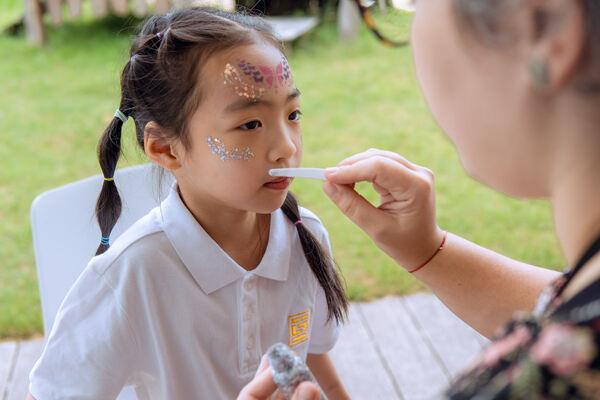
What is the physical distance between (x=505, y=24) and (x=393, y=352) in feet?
5.17

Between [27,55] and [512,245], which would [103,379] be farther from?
[27,55]

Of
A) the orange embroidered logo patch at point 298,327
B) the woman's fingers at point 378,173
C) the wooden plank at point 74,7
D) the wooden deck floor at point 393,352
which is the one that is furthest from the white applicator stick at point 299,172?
the wooden plank at point 74,7

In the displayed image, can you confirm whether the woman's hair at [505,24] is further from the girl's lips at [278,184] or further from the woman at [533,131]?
the girl's lips at [278,184]

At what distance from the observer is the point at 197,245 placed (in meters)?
0.96

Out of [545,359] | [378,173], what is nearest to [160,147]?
[378,173]

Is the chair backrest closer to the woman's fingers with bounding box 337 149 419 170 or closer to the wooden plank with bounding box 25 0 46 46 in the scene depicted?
the woman's fingers with bounding box 337 149 419 170

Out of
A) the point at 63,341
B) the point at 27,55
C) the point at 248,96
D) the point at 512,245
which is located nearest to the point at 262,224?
the point at 248,96

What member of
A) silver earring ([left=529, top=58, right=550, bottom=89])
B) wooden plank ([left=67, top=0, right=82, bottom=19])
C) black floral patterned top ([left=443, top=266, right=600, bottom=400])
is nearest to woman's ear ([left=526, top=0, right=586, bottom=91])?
silver earring ([left=529, top=58, right=550, bottom=89])

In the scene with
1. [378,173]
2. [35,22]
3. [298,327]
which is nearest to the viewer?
[378,173]

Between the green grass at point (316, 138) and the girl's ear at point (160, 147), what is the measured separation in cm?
78

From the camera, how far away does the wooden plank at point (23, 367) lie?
1723mm

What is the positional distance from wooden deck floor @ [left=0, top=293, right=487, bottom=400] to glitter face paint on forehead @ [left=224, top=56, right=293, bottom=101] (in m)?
1.13

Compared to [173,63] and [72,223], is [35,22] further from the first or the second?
[173,63]

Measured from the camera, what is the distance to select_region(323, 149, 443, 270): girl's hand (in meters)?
0.88
